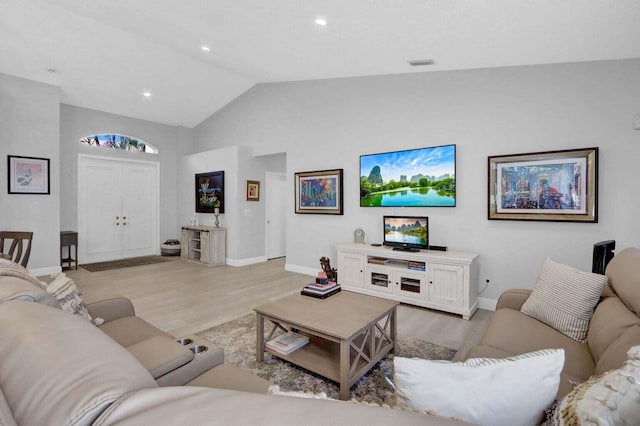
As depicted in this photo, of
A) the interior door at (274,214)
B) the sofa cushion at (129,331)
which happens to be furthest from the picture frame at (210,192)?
the sofa cushion at (129,331)

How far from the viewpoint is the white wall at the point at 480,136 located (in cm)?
308

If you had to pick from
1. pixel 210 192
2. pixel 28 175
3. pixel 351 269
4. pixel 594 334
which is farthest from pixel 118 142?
pixel 594 334

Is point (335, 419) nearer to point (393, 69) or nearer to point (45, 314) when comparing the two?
point (45, 314)

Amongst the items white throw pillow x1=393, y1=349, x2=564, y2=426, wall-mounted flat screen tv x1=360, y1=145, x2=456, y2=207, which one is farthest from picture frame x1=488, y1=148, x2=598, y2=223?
white throw pillow x1=393, y1=349, x2=564, y2=426

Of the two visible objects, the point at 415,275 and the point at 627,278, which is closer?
the point at 627,278

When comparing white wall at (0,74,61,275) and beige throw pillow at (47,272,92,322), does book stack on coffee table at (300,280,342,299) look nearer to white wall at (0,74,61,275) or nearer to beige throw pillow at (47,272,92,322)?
beige throw pillow at (47,272,92,322)

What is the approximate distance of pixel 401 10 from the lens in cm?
266

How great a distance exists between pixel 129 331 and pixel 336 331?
130 cm

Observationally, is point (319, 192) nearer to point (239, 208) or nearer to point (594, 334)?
point (239, 208)

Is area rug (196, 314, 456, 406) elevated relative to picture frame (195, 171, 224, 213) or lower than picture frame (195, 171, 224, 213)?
lower

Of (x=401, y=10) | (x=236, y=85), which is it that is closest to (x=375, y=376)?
(x=401, y=10)

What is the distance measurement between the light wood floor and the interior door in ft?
1.67

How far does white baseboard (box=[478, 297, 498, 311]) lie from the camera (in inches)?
146

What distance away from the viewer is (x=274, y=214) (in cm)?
689
